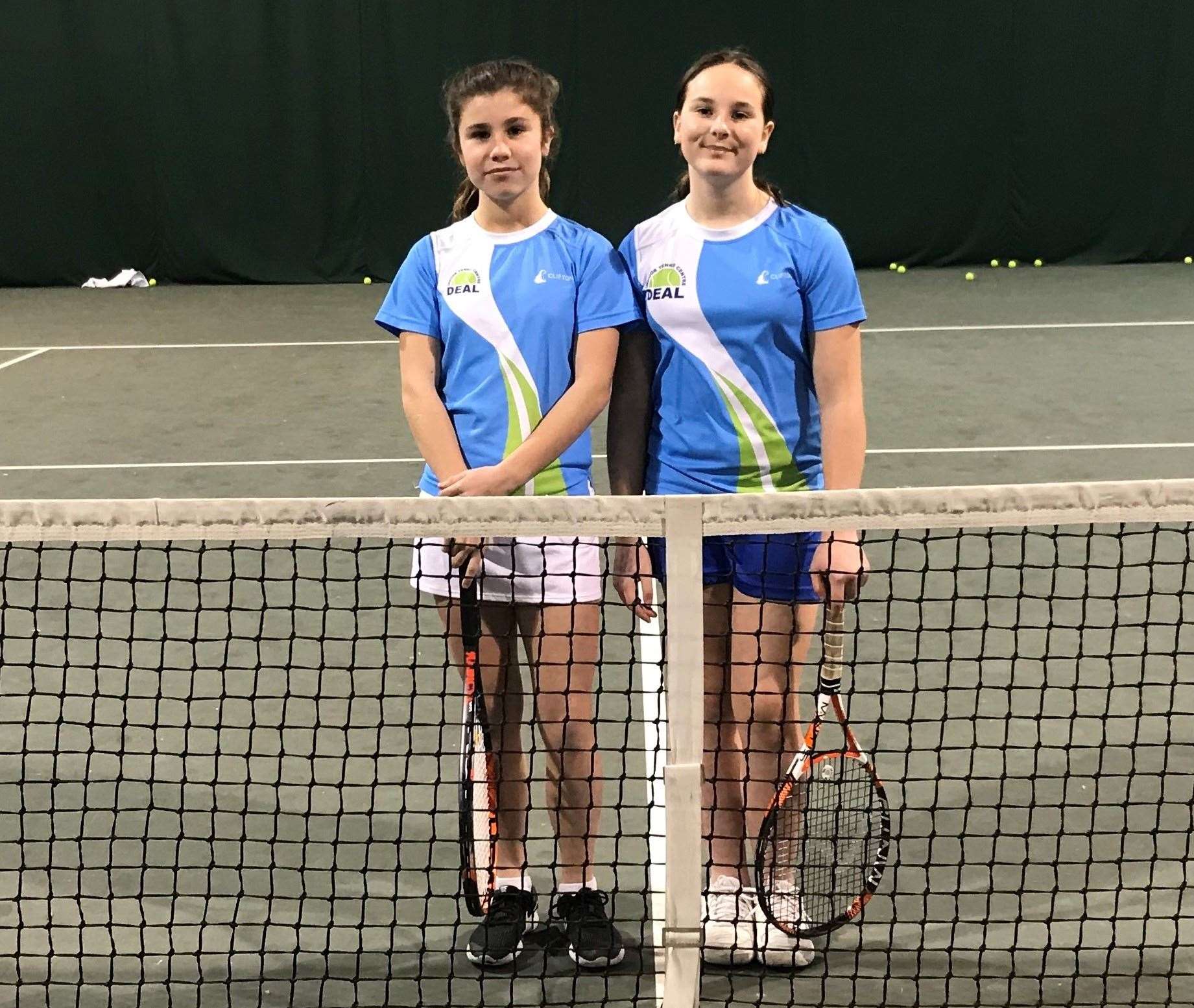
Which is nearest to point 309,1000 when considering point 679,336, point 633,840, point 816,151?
point 633,840

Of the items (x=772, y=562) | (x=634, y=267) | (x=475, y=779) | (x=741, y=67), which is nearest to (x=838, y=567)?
(x=772, y=562)

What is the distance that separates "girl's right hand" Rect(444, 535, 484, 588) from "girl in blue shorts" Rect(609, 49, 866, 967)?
0.29m

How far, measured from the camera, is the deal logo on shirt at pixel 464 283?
9.07 ft

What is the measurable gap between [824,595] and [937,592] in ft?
7.54

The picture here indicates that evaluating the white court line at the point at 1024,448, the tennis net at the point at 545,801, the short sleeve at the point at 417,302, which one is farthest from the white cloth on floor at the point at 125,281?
the short sleeve at the point at 417,302

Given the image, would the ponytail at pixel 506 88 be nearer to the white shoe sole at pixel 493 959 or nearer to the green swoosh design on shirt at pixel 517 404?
the green swoosh design on shirt at pixel 517 404

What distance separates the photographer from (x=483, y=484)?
8.79 feet

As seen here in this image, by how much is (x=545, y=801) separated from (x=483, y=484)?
102 centimetres

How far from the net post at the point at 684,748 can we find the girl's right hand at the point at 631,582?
1.14 feet

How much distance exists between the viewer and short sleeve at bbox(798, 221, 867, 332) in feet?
8.83

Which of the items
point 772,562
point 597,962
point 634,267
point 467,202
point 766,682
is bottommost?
point 597,962

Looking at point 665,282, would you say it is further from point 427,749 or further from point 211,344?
point 211,344

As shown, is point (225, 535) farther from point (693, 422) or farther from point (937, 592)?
point (937, 592)

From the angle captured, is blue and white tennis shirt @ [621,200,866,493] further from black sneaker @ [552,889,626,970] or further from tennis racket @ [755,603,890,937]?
black sneaker @ [552,889,626,970]
